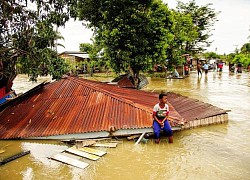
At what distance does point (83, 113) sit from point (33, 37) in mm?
2965

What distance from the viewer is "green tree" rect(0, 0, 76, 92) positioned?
7.23 meters

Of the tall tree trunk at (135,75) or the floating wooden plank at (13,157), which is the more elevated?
the tall tree trunk at (135,75)

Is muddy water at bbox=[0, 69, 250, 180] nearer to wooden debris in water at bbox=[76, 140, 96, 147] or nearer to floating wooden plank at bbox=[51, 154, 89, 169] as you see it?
Result: floating wooden plank at bbox=[51, 154, 89, 169]

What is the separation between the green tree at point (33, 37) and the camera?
7.23 m

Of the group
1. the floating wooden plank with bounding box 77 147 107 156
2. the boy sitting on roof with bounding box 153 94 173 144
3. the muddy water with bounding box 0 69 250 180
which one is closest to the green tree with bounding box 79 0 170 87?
the muddy water with bounding box 0 69 250 180

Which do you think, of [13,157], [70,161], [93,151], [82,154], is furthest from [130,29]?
[13,157]

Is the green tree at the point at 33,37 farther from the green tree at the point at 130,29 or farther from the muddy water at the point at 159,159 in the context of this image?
the green tree at the point at 130,29

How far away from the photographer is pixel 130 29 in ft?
42.0

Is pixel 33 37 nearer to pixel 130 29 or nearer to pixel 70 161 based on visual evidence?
pixel 70 161

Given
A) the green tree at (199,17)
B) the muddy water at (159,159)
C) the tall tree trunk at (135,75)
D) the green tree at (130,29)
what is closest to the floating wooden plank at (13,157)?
the muddy water at (159,159)

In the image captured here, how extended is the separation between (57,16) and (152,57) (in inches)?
283

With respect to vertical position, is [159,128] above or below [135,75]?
below

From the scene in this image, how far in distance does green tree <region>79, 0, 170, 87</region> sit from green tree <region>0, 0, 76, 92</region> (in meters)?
4.94

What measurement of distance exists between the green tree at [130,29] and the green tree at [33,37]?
4.94 metres
